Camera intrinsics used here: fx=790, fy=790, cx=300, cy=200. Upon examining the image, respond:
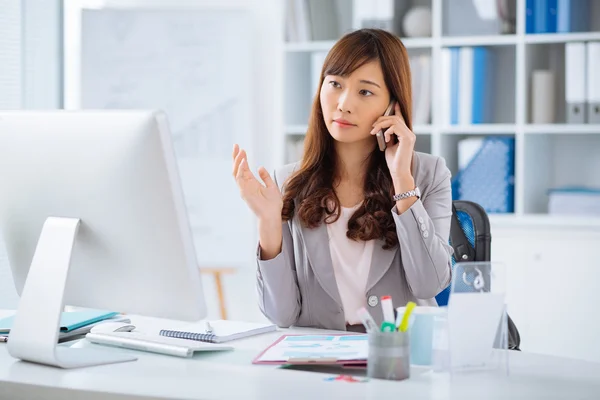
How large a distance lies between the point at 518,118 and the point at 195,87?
5.19ft

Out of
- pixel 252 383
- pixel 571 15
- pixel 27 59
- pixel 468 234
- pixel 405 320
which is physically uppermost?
pixel 571 15

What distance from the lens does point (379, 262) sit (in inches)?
76.2

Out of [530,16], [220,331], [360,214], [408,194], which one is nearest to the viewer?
[220,331]

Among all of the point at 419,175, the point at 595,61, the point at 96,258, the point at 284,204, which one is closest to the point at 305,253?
the point at 284,204

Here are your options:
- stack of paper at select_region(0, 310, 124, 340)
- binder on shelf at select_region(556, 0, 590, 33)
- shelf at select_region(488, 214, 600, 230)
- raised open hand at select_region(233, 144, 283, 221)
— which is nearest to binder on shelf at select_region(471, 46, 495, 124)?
binder on shelf at select_region(556, 0, 590, 33)

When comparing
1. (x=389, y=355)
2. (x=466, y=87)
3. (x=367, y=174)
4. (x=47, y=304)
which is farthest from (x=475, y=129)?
(x=47, y=304)

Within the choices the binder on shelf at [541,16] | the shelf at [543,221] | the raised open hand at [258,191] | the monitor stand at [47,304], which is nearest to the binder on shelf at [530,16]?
the binder on shelf at [541,16]

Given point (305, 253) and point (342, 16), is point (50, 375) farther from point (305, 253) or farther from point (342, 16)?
point (342, 16)

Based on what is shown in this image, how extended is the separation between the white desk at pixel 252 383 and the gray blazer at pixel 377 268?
0.40 m

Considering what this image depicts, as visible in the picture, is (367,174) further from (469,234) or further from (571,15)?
(571,15)

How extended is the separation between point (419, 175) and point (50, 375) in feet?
3.44

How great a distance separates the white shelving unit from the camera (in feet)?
11.0

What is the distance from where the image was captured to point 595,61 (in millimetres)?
3230

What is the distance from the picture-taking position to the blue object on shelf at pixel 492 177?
3.40 m
